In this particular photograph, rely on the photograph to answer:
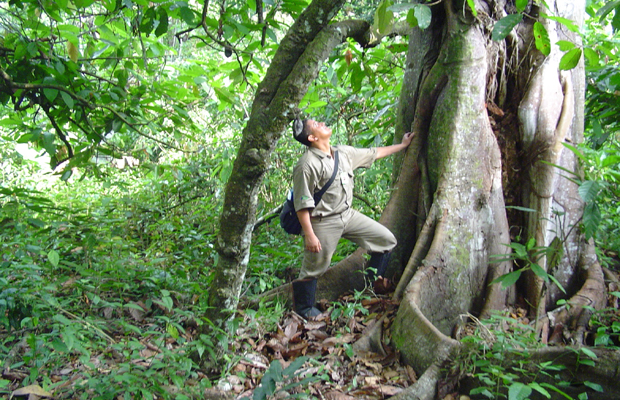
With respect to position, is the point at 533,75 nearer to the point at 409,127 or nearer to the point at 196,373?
the point at 409,127

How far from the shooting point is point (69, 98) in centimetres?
338

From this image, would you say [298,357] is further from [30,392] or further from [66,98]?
[66,98]

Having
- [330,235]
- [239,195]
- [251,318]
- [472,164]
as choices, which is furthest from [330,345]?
[472,164]

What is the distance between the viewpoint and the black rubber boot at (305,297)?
13.6 feet

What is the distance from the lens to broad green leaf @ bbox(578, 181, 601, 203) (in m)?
2.67

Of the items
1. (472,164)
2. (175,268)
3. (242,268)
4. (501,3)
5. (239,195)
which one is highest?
(501,3)

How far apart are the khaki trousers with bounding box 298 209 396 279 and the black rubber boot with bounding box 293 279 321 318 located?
0.21 ft

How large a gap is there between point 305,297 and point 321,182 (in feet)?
3.34

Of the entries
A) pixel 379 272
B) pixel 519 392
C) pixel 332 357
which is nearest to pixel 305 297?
pixel 379 272

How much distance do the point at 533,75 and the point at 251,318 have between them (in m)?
3.21

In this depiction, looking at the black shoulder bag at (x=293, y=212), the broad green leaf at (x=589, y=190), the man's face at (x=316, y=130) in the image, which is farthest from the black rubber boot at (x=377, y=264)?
the broad green leaf at (x=589, y=190)

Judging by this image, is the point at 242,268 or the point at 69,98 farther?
the point at 69,98

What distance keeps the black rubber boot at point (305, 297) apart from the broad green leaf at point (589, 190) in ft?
7.35

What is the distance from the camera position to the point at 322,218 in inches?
162
